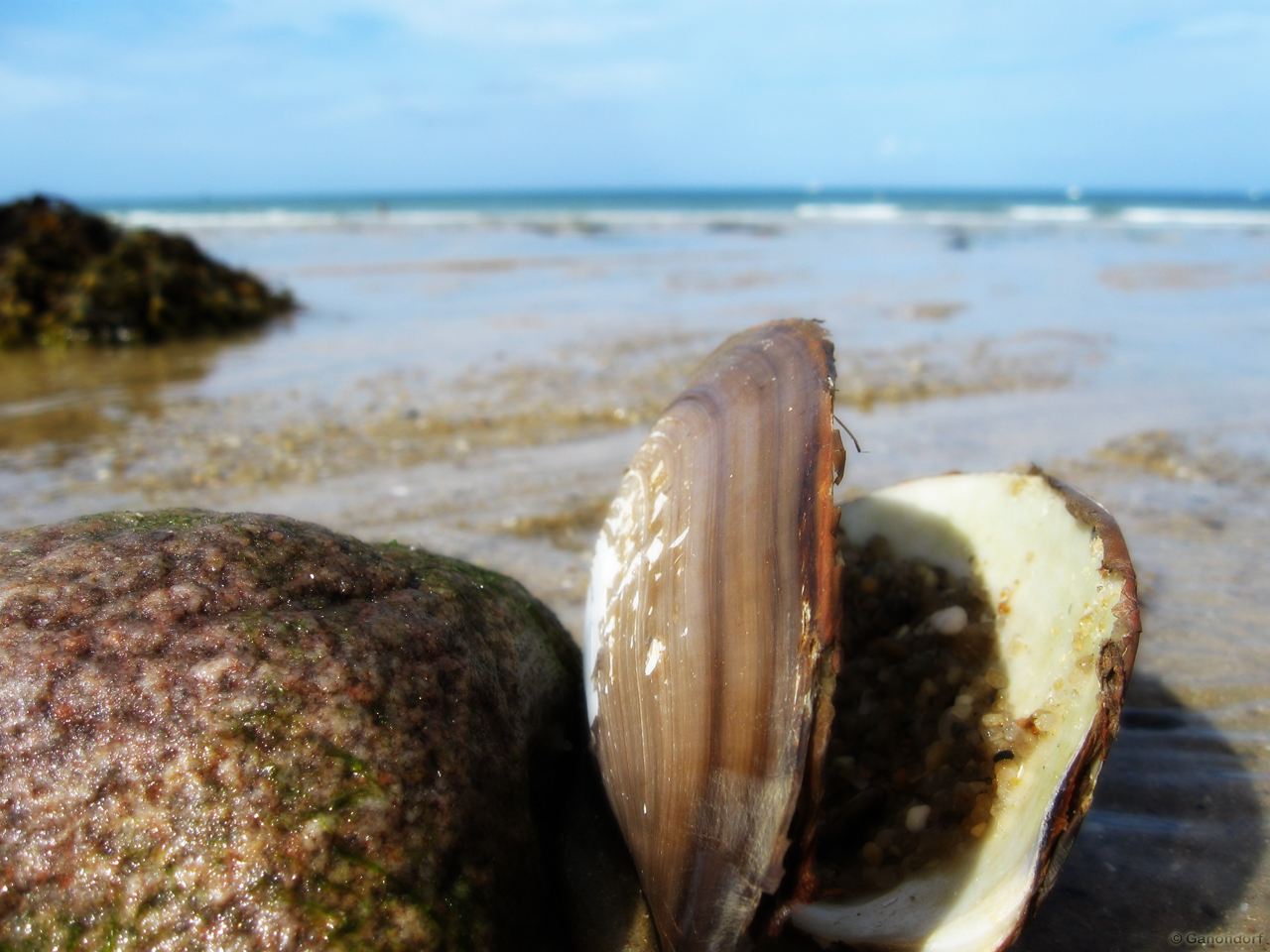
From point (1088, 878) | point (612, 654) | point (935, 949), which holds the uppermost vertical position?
point (612, 654)

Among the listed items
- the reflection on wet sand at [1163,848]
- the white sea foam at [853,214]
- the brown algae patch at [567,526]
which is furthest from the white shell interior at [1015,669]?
the white sea foam at [853,214]

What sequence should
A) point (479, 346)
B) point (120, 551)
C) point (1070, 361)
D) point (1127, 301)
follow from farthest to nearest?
1. point (1127, 301)
2. point (479, 346)
3. point (1070, 361)
4. point (120, 551)

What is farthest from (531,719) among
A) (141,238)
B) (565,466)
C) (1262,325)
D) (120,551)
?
(141,238)

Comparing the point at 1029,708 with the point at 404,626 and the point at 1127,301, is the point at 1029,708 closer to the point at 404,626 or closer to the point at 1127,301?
the point at 404,626

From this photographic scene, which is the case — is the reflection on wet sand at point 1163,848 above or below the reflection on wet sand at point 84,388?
below

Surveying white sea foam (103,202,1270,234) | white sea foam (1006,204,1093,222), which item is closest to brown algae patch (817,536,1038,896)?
white sea foam (103,202,1270,234)

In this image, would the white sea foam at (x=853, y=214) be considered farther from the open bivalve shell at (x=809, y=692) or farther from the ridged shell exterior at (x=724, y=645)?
the ridged shell exterior at (x=724, y=645)

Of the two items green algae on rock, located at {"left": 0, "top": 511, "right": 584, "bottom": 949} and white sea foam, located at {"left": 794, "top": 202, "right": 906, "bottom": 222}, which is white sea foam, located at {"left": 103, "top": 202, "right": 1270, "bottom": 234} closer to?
white sea foam, located at {"left": 794, "top": 202, "right": 906, "bottom": 222}
